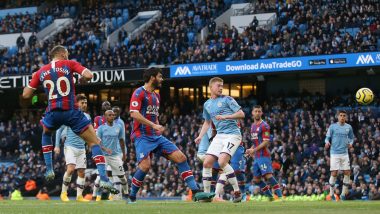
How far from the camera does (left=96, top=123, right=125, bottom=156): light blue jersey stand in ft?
73.6

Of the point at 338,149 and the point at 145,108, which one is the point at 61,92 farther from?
the point at 338,149

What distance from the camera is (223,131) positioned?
707 inches

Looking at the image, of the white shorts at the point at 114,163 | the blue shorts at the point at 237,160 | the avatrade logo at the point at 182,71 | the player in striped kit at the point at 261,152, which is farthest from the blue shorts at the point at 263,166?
the avatrade logo at the point at 182,71

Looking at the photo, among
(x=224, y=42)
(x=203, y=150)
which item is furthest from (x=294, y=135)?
(x=203, y=150)

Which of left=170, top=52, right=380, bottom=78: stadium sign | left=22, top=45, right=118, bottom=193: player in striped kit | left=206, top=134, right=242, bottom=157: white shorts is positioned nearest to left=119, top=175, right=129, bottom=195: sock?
left=206, top=134, right=242, bottom=157: white shorts

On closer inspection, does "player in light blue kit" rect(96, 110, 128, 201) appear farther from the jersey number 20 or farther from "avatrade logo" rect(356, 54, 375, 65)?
"avatrade logo" rect(356, 54, 375, 65)

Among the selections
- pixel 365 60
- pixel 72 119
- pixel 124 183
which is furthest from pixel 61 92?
pixel 365 60

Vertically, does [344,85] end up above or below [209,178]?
above

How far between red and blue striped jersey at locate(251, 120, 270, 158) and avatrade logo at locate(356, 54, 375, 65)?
1538 cm

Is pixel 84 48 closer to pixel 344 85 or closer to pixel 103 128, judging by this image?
pixel 344 85

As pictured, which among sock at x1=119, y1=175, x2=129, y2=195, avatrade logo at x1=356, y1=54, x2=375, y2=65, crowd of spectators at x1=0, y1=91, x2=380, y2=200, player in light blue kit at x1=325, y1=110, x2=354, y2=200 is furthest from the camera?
avatrade logo at x1=356, y1=54, x2=375, y2=65

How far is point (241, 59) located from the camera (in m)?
39.4

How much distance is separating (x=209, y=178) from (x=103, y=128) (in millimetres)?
4556

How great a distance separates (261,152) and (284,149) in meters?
12.0
